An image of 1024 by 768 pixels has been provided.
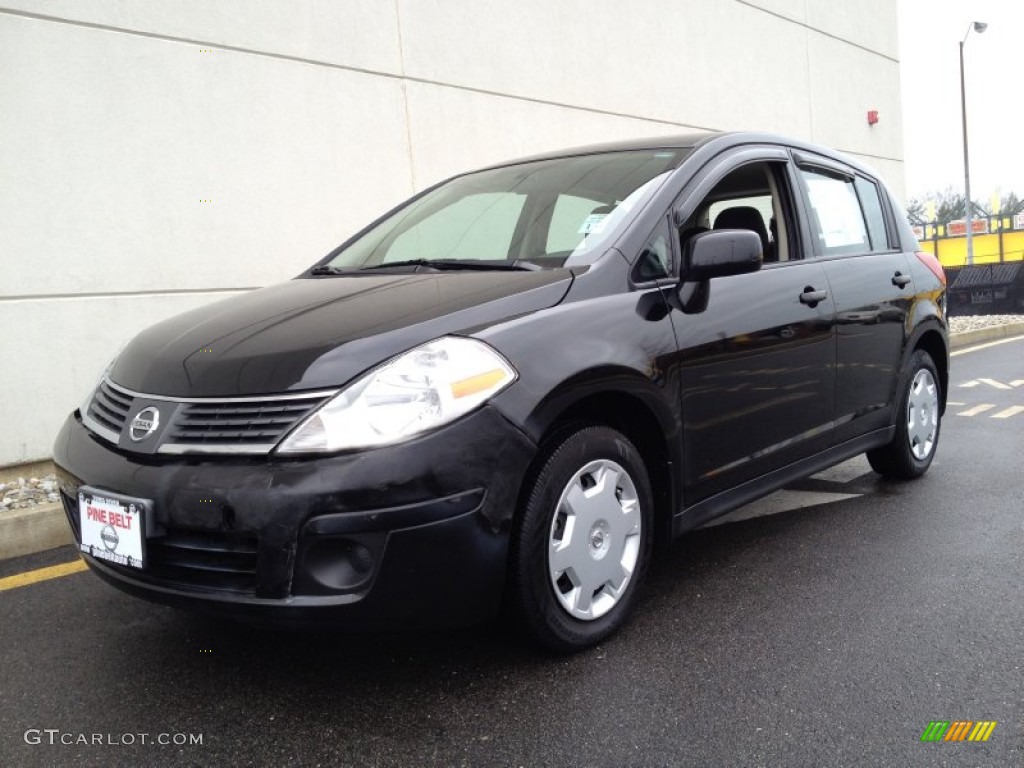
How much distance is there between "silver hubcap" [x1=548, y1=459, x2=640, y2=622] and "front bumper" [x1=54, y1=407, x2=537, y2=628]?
24 centimetres

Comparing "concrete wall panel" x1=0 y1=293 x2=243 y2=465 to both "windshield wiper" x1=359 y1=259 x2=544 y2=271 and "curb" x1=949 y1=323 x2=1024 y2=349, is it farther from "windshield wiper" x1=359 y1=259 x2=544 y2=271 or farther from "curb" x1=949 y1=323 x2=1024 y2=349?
"curb" x1=949 y1=323 x2=1024 y2=349

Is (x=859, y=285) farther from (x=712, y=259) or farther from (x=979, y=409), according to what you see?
(x=979, y=409)

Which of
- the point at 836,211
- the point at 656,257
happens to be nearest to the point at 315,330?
the point at 656,257

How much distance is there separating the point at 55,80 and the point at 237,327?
3.57 metres

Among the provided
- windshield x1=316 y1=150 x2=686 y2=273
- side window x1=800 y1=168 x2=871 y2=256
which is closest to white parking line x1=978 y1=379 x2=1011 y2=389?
side window x1=800 y1=168 x2=871 y2=256

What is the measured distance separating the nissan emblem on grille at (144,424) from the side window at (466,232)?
1186mm

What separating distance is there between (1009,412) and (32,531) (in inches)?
240

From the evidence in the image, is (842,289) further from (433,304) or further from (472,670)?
(472,670)

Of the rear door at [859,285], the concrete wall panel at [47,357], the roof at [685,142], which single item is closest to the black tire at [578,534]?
the roof at [685,142]

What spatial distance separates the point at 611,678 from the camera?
236 cm

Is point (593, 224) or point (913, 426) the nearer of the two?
point (593, 224)

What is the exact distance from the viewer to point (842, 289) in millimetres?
3580

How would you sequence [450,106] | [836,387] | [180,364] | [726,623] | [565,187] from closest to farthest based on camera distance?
[180,364] < [726,623] < [565,187] < [836,387] < [450,106]

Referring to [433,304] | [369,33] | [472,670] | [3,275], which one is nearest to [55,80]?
[3,275]
